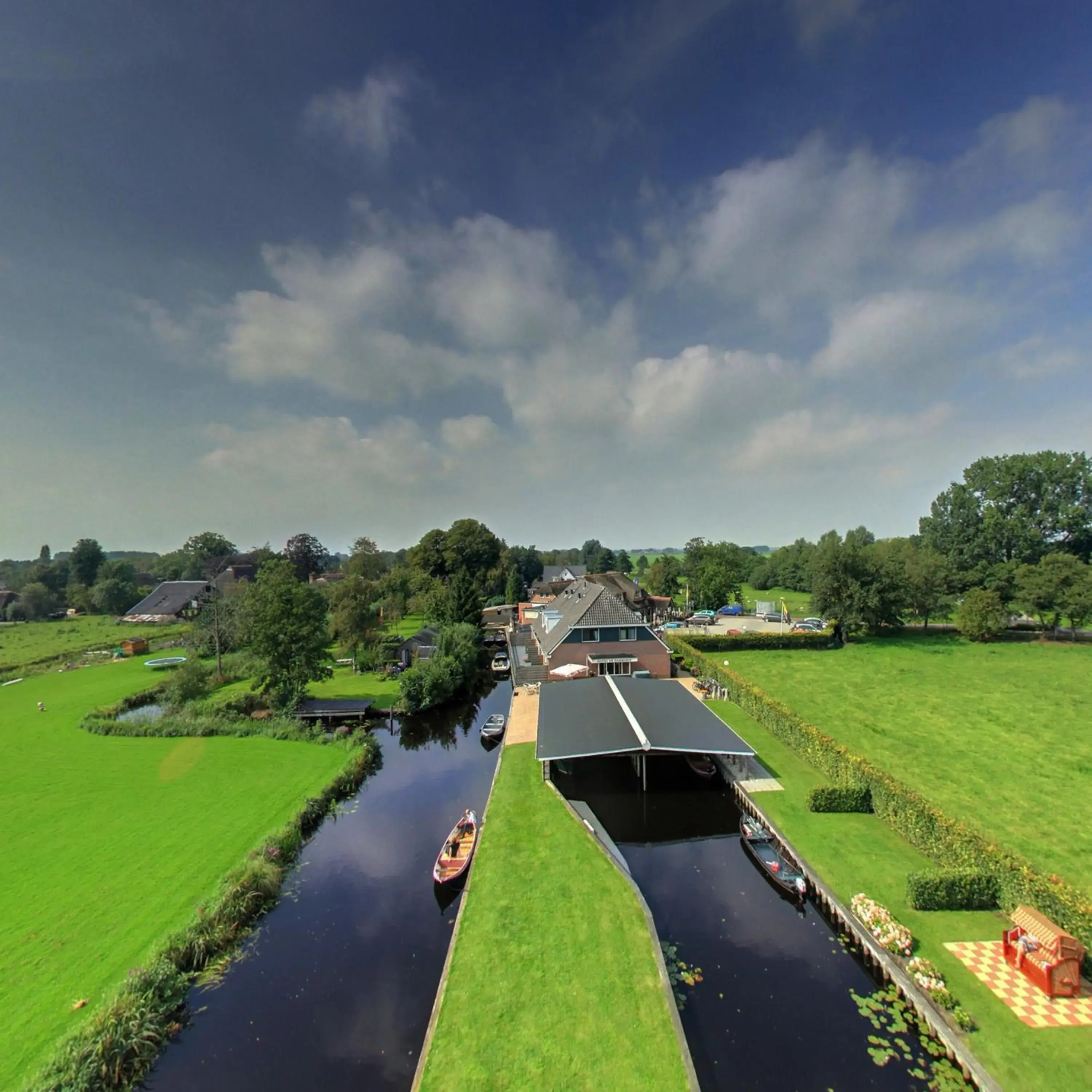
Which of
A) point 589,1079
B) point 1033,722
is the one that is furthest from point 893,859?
point 1033,722

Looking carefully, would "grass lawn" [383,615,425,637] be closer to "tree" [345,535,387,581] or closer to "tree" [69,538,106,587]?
Result: "tree" [345,535,387,581]

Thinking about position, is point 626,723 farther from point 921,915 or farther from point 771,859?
point 921,915

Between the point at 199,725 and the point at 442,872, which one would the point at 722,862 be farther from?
the point at 199,725

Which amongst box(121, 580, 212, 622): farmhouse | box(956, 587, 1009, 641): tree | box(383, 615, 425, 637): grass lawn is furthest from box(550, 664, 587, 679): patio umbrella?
box(121, 580, 212, 622): farmhouse

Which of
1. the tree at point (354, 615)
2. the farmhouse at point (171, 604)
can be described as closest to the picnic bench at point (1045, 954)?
the tree at point (354, 615)

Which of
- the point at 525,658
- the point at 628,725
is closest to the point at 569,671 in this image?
the point at 525,658

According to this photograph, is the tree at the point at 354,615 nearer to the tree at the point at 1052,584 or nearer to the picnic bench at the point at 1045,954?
the picnic bench at the point at 1045,954
